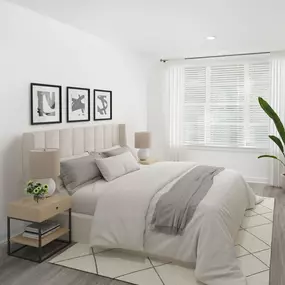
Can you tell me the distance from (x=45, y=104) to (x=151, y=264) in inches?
86.9

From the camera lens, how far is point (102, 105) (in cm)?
501

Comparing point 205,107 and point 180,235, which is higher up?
→ point 205,107

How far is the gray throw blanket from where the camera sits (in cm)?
282

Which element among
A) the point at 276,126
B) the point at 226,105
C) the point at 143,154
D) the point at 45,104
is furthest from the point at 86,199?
the point at 226,105

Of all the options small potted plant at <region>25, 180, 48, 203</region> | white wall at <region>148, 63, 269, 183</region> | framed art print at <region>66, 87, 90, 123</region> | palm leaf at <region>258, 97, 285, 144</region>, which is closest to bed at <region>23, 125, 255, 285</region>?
small potted plant at <region>25, 180, 48, 203</region>

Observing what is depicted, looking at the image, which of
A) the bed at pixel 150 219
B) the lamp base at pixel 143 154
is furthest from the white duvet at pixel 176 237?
the lamp base at pixel 143 154

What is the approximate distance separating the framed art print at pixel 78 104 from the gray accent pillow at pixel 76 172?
77 cm

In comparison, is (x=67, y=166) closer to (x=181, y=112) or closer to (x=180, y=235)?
(x=180, y=235)

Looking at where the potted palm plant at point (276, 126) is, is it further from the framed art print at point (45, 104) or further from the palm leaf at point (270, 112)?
the framed art print at point (45, 104)

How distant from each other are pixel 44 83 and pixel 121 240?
2.07 m

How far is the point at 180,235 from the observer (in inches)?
110

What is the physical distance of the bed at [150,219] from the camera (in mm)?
2586

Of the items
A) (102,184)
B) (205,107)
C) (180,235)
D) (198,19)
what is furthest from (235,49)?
(180,235)

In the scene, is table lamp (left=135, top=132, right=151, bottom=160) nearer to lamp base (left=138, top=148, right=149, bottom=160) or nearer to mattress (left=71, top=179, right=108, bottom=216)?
lamp base (left=138, top=148, right=149, bottom=160)
